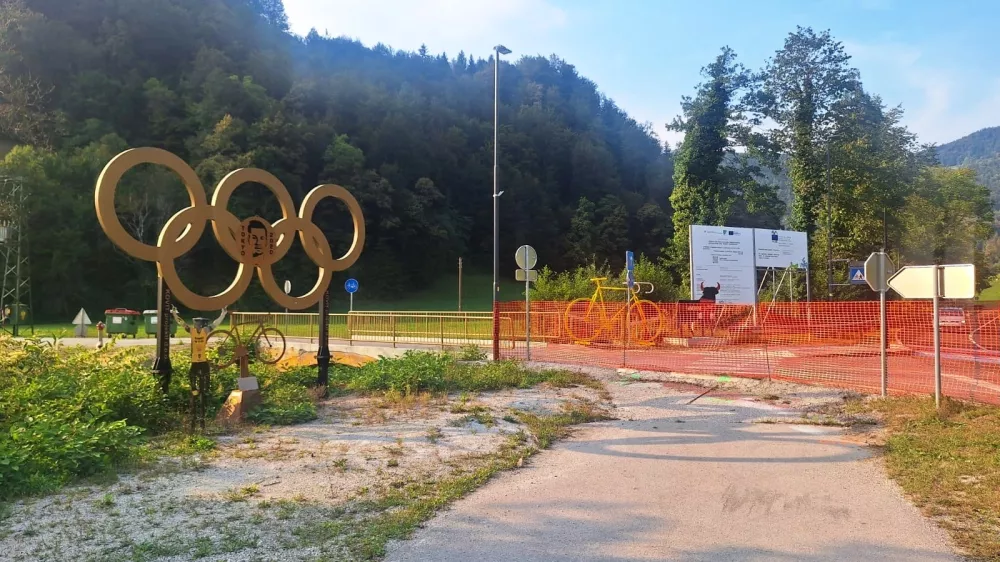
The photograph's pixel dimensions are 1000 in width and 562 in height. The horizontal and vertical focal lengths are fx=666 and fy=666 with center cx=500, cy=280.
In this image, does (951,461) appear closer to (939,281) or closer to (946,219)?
(939,281)

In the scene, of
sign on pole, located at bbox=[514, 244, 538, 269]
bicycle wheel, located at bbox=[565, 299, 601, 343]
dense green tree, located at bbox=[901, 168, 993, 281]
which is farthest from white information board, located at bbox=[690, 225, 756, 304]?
dense green tree, located at bbox=[901, 168, 993, 281]

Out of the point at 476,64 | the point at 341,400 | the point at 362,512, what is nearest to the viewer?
the point at 362,512

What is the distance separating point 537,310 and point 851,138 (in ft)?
77.3

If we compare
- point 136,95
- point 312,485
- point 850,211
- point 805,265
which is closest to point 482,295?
point 136,95

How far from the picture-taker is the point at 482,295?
72.6 m

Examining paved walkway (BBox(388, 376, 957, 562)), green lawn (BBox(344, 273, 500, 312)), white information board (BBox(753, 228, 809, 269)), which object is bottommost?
paved walkway (BBox(388, 376, 957, 562))

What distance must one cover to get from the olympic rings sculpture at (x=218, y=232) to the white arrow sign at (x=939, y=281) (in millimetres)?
9269

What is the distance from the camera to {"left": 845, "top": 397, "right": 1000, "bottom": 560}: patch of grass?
4898 mm

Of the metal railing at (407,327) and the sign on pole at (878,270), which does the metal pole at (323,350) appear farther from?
the sign on pole at (878,270)

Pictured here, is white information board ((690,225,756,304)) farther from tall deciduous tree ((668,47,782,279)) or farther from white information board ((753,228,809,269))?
tall deciduous tree ((668,47,782,279))

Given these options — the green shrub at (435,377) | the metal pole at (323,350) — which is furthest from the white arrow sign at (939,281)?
the metal pole at (323,350)

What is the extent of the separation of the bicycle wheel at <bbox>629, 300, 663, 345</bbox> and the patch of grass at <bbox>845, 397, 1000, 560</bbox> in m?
8.49

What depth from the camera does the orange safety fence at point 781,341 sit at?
12523 mm

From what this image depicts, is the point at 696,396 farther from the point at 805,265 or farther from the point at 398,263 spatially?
the point at 398,263
